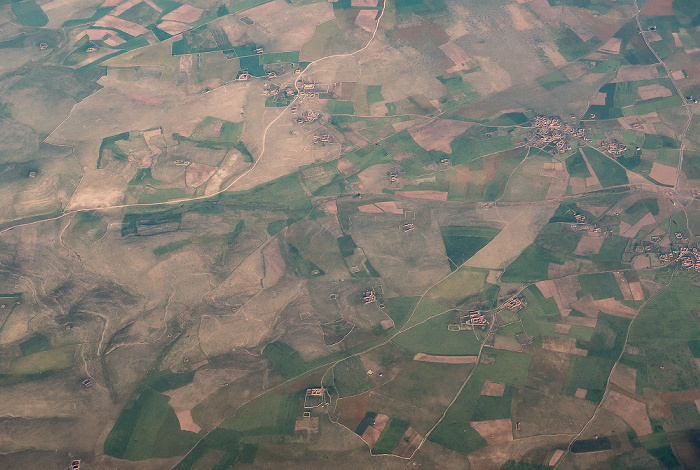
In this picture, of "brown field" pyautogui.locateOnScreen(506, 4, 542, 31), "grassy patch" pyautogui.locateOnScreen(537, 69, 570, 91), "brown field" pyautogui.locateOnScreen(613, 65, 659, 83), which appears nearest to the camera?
"brown field" pyautogui.locateOnScreen(613, 65, 659, 83)

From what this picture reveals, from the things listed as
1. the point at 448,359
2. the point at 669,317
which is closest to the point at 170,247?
the point at 448,359

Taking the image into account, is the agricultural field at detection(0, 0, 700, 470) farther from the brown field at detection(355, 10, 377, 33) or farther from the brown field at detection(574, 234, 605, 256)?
the brown field at detection(355, 10, 377, 33)

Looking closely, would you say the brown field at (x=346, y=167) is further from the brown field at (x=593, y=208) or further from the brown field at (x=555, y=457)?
the brown field at (x=555, y=457)

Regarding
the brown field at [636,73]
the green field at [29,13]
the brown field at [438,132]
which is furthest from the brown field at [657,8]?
the green field at [29,13]

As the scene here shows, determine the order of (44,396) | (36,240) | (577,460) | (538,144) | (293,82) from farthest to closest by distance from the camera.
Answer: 1. (293,82)
2. (538,144)
3. (36,240)
4. (44,396)
5. (577,460)

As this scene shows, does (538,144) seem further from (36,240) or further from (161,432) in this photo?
(36,240)

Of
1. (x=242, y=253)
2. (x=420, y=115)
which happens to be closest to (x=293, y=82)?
(x=420, y=115)

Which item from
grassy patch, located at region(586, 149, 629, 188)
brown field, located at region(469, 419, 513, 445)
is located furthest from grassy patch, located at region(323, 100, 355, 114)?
brown field, located at region(469, 419, 513, 445)
